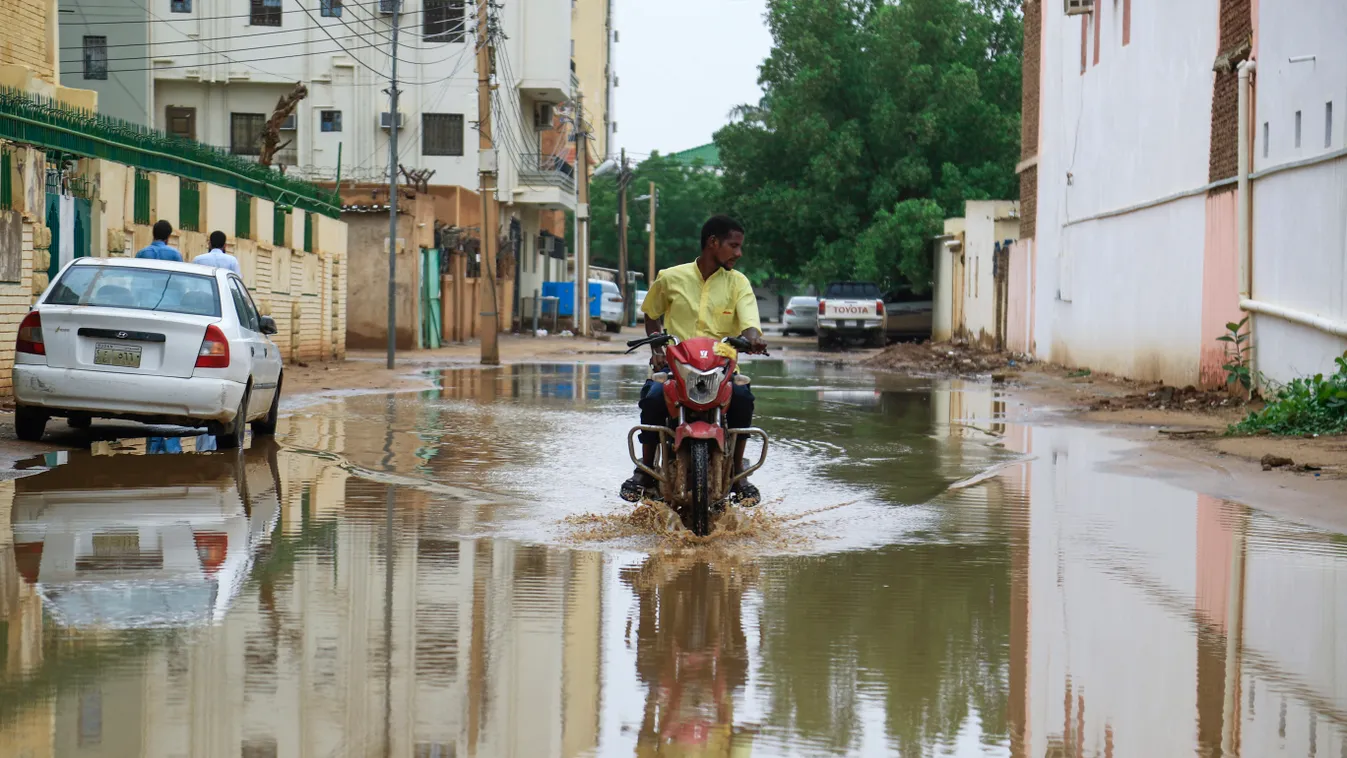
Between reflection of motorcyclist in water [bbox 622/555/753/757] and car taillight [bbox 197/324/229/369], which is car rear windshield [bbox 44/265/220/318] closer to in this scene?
car taillight [bbox 197/324/229/369]

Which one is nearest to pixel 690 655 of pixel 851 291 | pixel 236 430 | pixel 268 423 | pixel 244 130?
pixel 236 430

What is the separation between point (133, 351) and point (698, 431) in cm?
619

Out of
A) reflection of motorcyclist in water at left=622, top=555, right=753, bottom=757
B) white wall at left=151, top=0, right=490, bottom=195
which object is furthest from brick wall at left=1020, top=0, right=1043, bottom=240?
reflection of motorcyclist in water at left=622, top=555, right=753, bottom=757

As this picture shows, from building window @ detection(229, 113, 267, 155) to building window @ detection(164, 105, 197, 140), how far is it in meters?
1.18

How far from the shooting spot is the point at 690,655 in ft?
20.1

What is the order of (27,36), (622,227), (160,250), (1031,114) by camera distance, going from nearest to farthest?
(160,250) < (27,36) < (1031,114) < (622,227)

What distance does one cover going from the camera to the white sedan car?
1294 cm

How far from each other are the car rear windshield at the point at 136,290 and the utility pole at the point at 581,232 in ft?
140

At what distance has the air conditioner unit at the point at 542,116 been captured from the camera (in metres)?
59.1

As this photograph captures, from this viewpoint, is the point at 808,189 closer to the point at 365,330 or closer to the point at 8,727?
the point at 365,330

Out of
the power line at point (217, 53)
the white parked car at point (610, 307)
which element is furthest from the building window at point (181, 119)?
the white parked car at point (610, 307)

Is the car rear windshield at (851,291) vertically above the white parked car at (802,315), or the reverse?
the car rear windshield at (851,291)

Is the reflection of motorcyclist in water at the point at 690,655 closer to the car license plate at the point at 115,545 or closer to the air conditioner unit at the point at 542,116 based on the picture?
the car license plate at the point at 115,545

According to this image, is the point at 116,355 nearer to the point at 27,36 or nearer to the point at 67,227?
the point at 67,227
